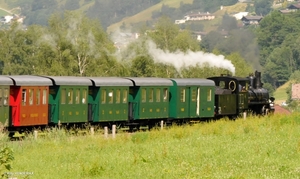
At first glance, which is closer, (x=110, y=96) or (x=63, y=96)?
(x=63, y=96)

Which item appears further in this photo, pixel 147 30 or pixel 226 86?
pixel 147 30

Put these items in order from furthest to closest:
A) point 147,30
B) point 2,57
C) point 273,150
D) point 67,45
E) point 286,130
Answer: point 2,57 → point 147,30 → point 67,45 → point 286,130 → point 273,150

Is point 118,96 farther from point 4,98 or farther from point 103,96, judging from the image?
point 4,98

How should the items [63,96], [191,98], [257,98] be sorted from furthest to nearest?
[257,98]
[191,98]
[63,96]

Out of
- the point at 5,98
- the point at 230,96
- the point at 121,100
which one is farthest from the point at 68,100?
the point at 230,96

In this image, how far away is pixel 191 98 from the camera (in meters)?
45.8

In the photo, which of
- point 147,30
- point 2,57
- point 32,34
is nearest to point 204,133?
point 147,30

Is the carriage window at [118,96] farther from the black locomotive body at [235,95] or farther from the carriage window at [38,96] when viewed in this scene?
the black locomotive body at [235,95]

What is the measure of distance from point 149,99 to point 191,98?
3.44 m

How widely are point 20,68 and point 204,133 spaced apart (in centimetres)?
9099

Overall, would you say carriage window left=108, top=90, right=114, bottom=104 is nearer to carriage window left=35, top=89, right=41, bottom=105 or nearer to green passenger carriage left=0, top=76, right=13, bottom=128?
carriage window left=35, top=89, right=41, bottom=105

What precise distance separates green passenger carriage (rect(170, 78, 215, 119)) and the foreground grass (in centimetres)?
1013

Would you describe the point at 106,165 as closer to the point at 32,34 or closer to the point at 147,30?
the point at 147,30

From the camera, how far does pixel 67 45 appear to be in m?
83.9
